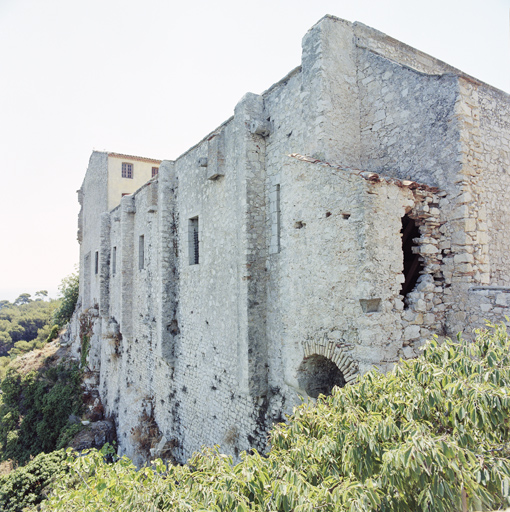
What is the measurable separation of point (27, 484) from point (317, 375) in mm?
10682

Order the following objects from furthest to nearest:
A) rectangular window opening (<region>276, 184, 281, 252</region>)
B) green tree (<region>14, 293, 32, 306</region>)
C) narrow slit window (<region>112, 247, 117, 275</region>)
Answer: green tree (<region>14, 293, 32, 306</region>)
narrow slit window (<region>112, 247, 117, 275</region>)
rectangular window opening (<region>276, 184, 281, 252</region>)

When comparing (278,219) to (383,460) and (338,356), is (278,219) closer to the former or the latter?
(338,356)

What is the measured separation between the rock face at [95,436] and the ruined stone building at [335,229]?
6.99m

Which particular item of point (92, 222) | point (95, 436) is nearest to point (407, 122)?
point (95, 436)

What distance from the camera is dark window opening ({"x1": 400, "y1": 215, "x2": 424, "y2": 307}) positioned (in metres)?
6.08

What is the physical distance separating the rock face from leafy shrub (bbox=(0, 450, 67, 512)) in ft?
10.6

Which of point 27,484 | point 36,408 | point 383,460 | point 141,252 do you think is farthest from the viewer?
point 36,408

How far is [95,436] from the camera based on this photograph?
→ 1622 centimetres

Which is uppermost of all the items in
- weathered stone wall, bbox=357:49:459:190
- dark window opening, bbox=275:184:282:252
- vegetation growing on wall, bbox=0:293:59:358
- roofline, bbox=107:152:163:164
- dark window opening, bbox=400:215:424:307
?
roofline, bbox=107:152:163:164

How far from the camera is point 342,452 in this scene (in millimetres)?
2615

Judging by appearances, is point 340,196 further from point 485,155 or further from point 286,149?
point 485,155

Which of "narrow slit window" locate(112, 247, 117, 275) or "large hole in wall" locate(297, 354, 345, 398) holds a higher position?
"narrow slit window" locate(112, 247, 117, 275)

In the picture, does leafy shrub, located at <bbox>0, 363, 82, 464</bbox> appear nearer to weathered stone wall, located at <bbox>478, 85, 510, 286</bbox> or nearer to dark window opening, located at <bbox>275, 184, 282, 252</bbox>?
dark window opening, located at <bbox>275, 184, 282, 252</bbox>

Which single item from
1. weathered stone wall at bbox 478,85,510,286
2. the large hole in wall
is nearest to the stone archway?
the large hole in wall
